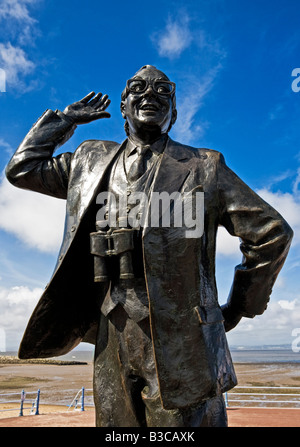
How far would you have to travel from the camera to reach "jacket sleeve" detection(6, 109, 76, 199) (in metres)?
2.79

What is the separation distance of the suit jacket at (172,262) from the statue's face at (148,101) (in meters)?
0.20

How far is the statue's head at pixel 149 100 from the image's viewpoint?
2730 millimetres

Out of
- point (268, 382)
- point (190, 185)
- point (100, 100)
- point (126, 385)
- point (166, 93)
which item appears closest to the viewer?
point (126, 385)

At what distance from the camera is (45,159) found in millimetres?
2820

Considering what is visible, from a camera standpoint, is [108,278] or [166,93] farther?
[166,93]

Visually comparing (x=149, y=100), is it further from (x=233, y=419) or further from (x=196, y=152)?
(x=233, y=419)

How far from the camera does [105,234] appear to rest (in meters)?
2.42

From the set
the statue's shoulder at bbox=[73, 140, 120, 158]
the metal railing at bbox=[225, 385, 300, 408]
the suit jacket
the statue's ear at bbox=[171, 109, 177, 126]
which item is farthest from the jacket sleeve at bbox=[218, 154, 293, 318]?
the metal railing at bbox=[225, 385, 300, 408]

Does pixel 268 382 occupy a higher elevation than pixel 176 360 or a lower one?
lower

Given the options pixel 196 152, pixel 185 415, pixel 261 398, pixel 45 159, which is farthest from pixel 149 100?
pixel 261 398

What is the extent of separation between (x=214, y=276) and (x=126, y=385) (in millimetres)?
807

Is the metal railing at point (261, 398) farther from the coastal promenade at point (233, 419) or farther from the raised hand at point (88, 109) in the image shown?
the raised hand at point (88, 109)
